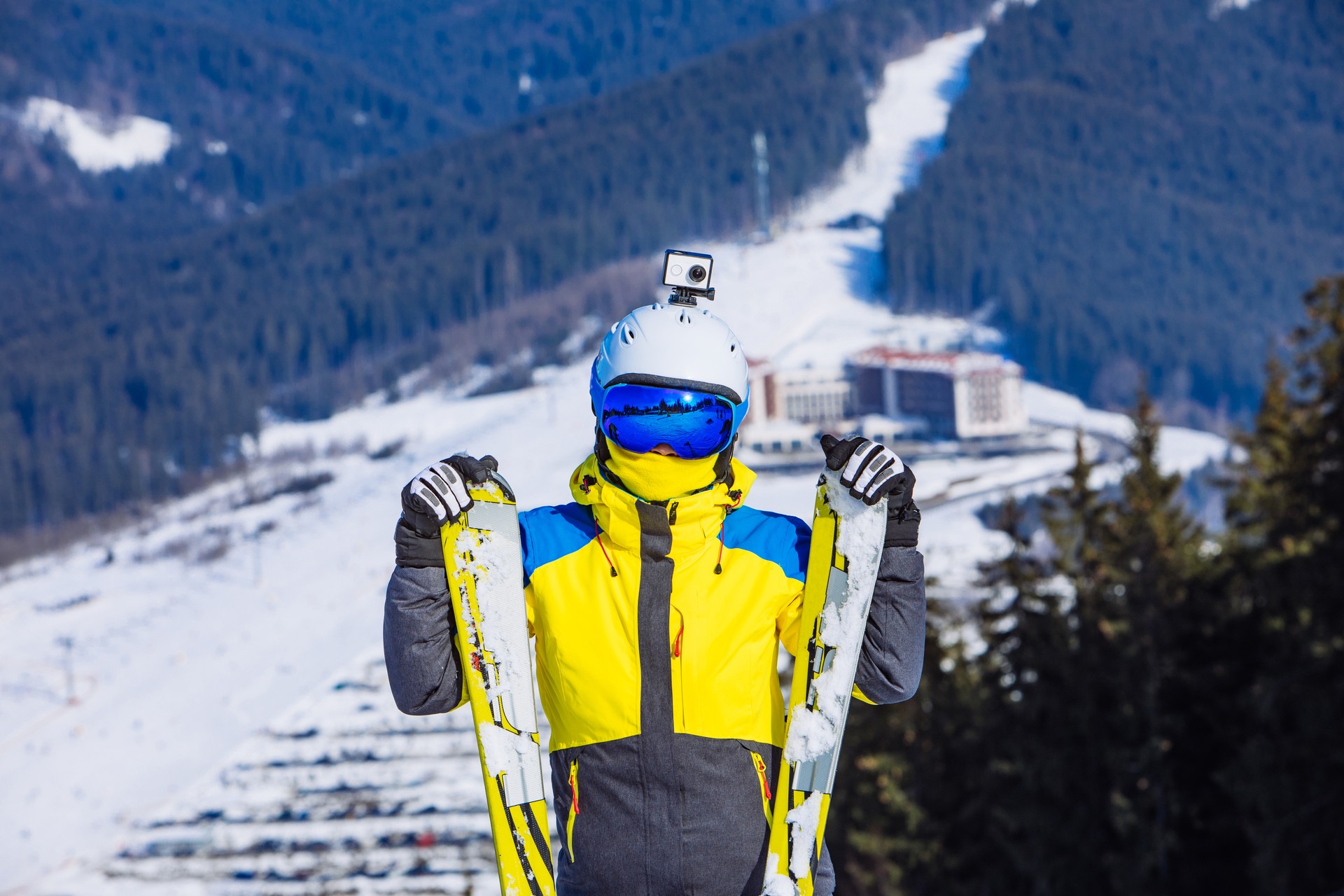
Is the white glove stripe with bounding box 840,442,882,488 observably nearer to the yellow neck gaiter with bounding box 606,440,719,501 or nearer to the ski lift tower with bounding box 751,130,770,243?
the yellow neck gaiter with bounding box 606,440,719,501

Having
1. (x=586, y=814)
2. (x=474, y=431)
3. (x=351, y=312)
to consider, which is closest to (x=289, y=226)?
(x=351, y=312)

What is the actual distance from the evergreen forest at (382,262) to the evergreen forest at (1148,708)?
9405 centimetres

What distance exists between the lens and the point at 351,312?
137m

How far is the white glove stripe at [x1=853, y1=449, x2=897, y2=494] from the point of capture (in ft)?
9.87

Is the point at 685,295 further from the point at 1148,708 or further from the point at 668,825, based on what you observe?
the point at 1148,708

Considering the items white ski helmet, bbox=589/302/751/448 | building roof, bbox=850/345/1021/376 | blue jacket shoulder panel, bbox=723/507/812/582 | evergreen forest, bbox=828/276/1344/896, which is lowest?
building roof, bbox=850/345/1021/376

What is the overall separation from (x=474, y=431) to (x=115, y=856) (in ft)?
164

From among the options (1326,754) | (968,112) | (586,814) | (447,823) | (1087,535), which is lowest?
(447,823)

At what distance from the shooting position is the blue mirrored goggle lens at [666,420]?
307 cm

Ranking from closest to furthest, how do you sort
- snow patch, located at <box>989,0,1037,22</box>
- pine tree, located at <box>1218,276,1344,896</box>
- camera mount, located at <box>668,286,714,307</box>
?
1. camera mount, located at <box>668,286,714,307</box>
2. pine tree, located at <box>1218,276,1344,896</box>
3. snow patch, located at <box>989,0,1037,22</box>

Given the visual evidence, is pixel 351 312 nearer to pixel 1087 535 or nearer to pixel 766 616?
pixel 1087 535

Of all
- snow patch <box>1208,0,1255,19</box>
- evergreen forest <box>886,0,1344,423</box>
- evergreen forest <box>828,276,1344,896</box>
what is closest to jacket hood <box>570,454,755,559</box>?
evergreen forest <box>828,276,1344,896</box>

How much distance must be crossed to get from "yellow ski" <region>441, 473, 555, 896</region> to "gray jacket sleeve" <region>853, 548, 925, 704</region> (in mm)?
891

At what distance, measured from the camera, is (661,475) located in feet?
10.1
